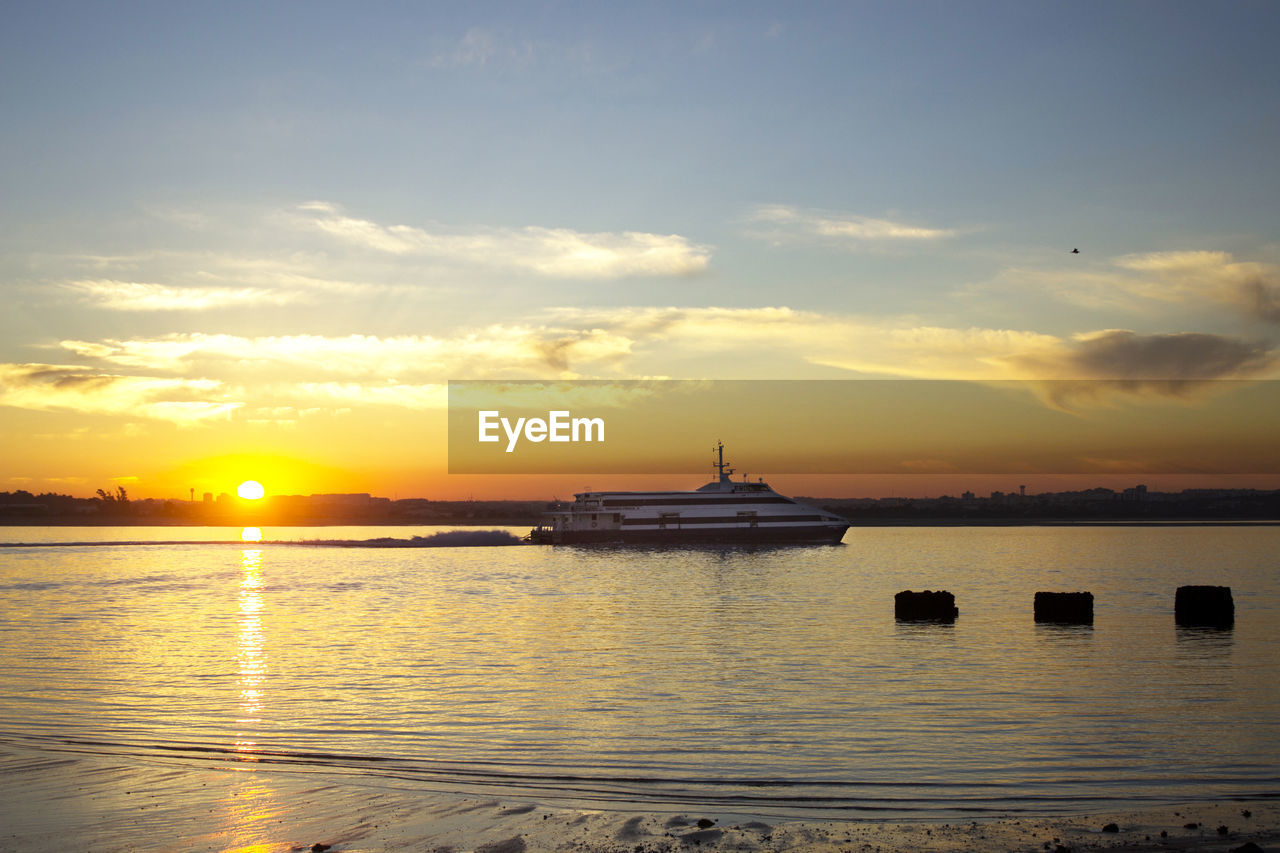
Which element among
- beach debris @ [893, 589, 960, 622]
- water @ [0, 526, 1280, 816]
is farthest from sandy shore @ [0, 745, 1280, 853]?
beach debris @ [893, 589, 960, 622]

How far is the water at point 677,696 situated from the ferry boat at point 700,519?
70946mm

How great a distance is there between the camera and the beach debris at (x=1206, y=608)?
39.5 meters

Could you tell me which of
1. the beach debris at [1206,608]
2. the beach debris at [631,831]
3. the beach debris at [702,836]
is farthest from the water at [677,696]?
Result: the beach debris at [702,836]

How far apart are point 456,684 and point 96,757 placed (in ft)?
31.5

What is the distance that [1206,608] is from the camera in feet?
131

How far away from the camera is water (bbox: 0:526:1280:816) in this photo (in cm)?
1588

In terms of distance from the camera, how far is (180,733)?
1945 cm

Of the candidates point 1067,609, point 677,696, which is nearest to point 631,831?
point 677,696

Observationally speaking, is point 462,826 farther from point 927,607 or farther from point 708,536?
point 708,536

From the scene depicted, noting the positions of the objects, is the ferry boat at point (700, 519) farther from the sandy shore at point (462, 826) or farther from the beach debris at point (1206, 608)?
the sandy shore at point (462, 826)

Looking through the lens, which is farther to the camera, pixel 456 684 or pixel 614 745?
pixel 456 684

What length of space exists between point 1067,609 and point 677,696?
953 inches

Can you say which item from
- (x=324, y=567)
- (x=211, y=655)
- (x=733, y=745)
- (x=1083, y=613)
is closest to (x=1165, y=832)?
(x=733, y=745)

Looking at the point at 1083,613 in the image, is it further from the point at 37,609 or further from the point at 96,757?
the point at 37,609
